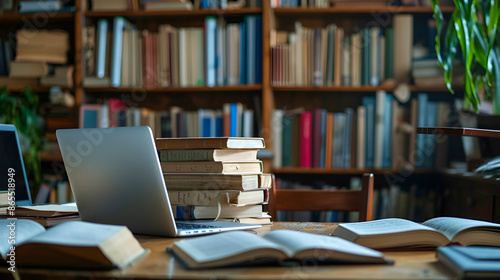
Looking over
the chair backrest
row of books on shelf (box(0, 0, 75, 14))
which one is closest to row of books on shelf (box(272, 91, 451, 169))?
the chair backrest

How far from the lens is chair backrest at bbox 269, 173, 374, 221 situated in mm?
1588

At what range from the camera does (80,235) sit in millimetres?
770

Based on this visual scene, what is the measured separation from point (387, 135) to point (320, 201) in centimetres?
106

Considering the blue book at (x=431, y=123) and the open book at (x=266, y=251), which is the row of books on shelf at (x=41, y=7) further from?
the open book at (x=266, y=251)

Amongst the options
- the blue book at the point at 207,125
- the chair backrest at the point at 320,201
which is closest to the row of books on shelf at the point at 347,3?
the blue book at the point at 207,125

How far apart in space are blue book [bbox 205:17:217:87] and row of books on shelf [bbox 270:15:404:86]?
296 mm

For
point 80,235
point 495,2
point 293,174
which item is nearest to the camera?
point 80,235

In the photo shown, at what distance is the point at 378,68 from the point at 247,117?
2.25 feet

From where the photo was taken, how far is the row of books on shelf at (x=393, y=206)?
253 cm

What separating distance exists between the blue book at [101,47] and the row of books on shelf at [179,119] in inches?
6.3

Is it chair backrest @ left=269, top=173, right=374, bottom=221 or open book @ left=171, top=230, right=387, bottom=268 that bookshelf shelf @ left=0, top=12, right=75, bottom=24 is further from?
open book @ left=171, top=230, right=387, bottom=268

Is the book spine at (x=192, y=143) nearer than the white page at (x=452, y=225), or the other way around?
the white page at (x=452, y=225)

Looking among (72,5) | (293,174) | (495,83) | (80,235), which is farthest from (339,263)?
(72,5)

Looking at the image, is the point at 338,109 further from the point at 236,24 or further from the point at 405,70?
the point at 236,24
